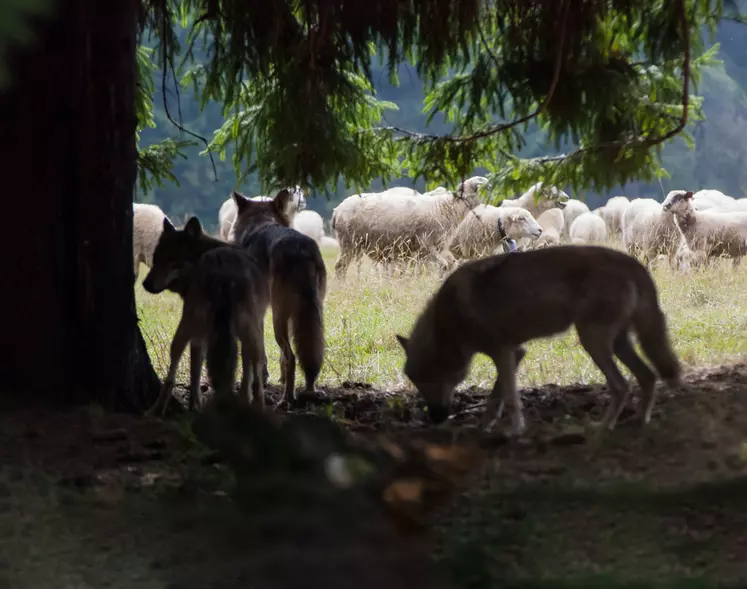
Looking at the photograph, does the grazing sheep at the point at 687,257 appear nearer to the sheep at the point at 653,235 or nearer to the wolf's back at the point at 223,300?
the sheep at the point at 653,235

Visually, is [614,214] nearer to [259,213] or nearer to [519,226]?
[519,226]

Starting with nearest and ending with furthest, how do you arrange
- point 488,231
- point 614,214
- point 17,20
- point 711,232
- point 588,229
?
point 17,20 < point 488,231 < point 711,232 < point 588,229 < point 614,214

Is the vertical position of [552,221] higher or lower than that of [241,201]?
lower

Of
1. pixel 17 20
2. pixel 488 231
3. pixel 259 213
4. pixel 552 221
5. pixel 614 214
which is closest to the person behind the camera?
pixel 17 20

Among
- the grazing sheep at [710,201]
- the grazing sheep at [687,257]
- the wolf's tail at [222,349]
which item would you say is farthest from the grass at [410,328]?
the grazing sheep at [710,201]

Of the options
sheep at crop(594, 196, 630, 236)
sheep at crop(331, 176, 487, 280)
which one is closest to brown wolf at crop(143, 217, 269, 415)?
sheep at crop(331, 176, 487, 280)

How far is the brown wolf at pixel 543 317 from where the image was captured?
14.9 feet

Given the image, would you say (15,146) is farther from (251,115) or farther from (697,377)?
(697,377)

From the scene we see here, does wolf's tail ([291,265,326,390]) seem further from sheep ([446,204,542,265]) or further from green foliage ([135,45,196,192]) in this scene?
sheep ([446,204,542,265])

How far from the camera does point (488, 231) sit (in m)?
13.9

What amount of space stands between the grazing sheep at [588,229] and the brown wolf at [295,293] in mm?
13543

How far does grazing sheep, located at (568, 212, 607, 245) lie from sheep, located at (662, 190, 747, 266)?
4776 mm

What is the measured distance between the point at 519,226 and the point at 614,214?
7142 mm

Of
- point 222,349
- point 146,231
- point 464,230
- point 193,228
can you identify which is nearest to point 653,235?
point 464,230
